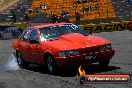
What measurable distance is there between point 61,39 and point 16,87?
2.63 meters

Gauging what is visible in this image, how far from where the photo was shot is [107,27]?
120ft

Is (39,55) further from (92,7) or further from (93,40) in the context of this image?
(92,7)

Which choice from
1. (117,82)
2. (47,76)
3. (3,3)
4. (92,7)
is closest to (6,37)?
(92,7)

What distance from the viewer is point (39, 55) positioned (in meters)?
12.9

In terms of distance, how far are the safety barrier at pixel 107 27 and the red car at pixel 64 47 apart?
22567mm

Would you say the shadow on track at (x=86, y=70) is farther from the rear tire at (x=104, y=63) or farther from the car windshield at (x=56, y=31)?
the car windshield at (x=56, y=31)

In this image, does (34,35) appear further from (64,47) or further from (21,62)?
(64,47)

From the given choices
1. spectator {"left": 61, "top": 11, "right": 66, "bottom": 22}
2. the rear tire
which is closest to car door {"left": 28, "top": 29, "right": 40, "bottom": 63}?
the rear tire

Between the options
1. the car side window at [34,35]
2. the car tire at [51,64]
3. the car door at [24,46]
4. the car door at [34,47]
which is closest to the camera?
the car tire at [51,64]

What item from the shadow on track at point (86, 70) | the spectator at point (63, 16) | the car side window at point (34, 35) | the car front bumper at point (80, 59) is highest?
the car side window at point (34, 35)

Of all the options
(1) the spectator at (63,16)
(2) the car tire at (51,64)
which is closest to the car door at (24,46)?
(2) the car tire at (51,64)

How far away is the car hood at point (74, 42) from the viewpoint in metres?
11.7

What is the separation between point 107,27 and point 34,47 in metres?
23.8

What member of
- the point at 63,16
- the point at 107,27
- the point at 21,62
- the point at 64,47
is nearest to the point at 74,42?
the point at 64,47
